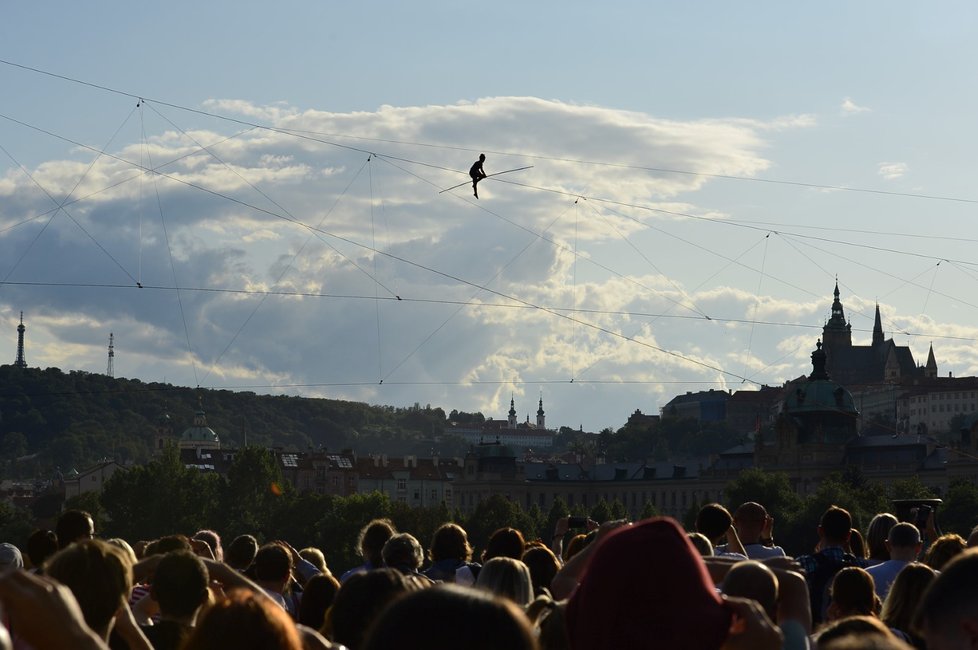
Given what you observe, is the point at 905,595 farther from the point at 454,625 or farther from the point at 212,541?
the point at 212,541

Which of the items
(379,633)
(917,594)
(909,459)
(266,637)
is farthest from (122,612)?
(909,459)

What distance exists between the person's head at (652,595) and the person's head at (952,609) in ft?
2.20

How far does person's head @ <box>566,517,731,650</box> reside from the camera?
6.27 m

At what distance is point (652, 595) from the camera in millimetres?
6273

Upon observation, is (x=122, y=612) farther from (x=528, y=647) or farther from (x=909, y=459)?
(x=909, y=459)

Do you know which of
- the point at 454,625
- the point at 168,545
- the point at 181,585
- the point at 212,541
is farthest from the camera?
the point at 212,541

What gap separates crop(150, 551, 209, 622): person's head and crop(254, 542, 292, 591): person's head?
251cm

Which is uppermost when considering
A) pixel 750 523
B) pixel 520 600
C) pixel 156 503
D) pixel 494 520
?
pixel 750 523

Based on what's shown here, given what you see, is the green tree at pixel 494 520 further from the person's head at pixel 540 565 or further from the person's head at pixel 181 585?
the person's head at pixel 181 585

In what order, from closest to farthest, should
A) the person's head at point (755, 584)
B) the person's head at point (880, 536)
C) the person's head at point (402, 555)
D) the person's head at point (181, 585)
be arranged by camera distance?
the person's head at point (755, 584) < the person's head at point (181, 585) < the person's head at point (402, 555) < the person's head at point (880, 536)

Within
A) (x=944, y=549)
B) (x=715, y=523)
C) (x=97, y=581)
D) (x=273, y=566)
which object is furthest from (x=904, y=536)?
(x=97, y=581)

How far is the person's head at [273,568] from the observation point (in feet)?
41.5

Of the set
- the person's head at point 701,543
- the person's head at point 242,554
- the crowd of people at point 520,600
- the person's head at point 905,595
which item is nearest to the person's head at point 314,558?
the person's head at point 242,554

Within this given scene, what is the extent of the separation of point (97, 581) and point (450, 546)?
261 inches
